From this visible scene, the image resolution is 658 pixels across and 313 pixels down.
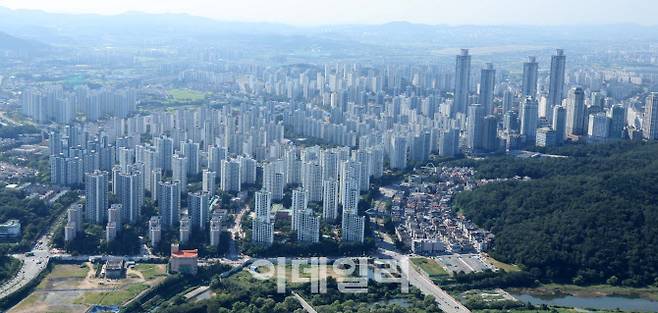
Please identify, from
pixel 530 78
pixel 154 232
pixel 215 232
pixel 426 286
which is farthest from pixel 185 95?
pixel 426 286

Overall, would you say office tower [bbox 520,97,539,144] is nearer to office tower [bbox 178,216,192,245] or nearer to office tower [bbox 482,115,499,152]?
office tower [bbox 482,115,499,152]

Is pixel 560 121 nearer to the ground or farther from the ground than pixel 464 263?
farther from the ground

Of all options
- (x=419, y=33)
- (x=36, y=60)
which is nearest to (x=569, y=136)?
(x=36, y=60)

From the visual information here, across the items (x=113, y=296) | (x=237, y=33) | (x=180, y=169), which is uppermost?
(x=237, y=33)

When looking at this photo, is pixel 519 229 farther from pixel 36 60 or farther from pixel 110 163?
pixel 36 60

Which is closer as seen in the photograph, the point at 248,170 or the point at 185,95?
the point at 248,170

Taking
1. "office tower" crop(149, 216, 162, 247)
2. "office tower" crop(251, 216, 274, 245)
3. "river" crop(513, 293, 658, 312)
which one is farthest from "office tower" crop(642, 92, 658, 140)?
"office tower" crop(149, 216, 162, 247)

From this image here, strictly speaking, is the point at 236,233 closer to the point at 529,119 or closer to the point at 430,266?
the point at 430,266
